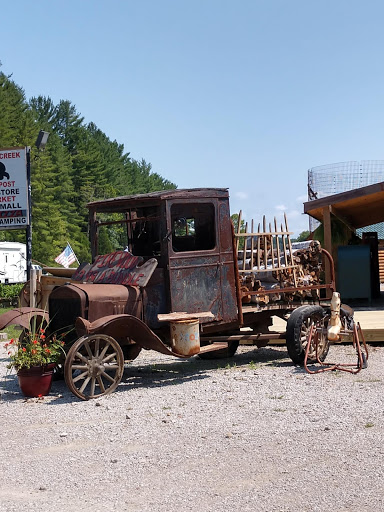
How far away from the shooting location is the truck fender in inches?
287

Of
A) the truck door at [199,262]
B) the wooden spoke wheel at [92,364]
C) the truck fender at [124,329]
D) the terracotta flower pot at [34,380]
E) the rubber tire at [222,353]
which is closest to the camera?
the wooden spoke wheel at [92,364]

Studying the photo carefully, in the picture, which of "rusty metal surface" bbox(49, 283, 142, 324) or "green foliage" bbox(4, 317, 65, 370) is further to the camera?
"rusty metal surface" bbox(49, 283, 142, 324)

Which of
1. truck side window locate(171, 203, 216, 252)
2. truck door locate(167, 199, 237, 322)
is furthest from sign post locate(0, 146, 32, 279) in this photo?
truck door locate(167, 199, 237, 322)

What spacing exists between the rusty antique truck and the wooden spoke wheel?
11 millimetres

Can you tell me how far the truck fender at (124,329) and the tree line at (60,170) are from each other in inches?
828

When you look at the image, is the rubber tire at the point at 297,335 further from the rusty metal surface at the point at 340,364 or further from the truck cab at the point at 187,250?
the truck cab at the point at 187,250

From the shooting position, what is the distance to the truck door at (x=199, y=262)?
26.5ft

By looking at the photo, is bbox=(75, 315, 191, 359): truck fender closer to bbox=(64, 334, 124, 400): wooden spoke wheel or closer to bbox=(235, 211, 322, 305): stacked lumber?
bbox=(64, 334, 124, 400): wooden spoke wheel

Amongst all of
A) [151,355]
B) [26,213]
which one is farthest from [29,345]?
[26,213]

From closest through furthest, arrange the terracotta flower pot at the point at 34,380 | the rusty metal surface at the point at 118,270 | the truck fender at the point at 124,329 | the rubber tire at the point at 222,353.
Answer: the truck fender at the point at 124,329 < the terracotta flower pot at the point at 34,380 < the rusty metal surface at the point at 118,270 < the rubber tire at the point at 222,353

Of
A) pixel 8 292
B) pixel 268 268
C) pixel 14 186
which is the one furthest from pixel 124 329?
pixel 8 292

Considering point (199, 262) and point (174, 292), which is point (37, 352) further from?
point (199, 262)

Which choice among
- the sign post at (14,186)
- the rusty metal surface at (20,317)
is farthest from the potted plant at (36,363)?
the sign post at (14,186)

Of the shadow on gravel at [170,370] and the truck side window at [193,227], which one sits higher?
the truck side window at [193,227]
